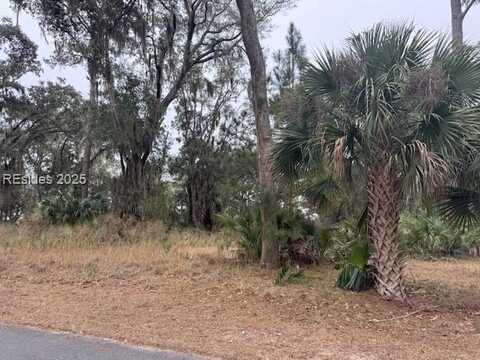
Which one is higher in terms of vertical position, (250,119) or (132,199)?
(250,119)

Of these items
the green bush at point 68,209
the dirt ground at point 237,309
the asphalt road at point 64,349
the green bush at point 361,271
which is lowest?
the dirt ground at point 237,309

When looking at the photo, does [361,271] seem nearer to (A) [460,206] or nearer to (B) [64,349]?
(A) [460,206]

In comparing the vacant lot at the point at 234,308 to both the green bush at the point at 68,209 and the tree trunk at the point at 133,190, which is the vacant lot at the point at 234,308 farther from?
the tree trunk at the point at 133,190

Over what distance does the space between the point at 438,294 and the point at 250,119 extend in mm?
16996

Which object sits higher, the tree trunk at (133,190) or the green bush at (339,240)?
the tree trunk at (133,190)

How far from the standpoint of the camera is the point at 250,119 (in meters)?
23.5

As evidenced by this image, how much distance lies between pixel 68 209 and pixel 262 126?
30.4 feet

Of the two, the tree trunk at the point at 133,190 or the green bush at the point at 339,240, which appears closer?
the green bush at the point at 339,240

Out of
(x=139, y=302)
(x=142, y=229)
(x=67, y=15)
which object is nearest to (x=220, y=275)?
(x=139, y=302)

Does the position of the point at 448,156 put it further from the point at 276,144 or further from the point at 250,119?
the point at 250,119

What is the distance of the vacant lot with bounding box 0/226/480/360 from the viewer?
4.62 m

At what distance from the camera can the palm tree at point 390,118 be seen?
5.77m

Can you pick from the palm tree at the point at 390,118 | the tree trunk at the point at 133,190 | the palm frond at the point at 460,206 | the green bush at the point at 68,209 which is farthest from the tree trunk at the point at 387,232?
the tree trunk at the point at 133,190

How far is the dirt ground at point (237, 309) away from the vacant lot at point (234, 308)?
0.01 meters
